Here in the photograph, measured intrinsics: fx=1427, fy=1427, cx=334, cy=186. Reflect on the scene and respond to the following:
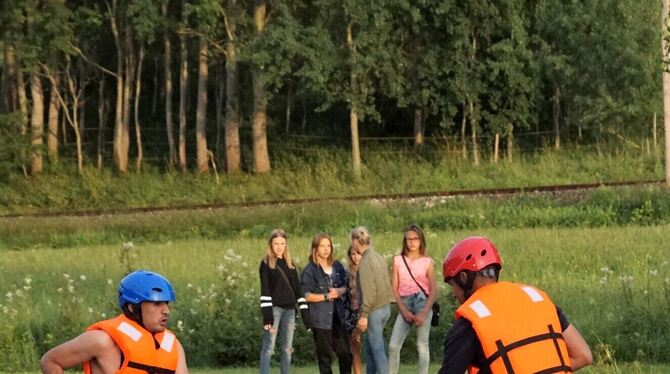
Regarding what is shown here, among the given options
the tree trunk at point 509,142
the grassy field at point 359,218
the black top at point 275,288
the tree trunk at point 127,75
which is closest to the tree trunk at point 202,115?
the tree trunk at point 127,75

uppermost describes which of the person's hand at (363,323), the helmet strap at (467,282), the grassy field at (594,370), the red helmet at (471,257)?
the red helmet at (471,257)

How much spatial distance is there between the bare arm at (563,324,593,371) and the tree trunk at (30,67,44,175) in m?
45.5

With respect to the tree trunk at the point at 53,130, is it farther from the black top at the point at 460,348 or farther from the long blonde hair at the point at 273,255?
the black top at the point at 460,348

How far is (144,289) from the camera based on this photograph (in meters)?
6.69

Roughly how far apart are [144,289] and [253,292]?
40.6 feet

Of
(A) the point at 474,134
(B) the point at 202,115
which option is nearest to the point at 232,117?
(B) the point at 202,115

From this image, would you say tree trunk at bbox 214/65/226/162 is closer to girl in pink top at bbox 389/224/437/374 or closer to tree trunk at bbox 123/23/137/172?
tree trunk at bbox 123/23/137/172

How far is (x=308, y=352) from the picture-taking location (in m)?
18.2

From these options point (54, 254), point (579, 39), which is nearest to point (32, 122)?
point (579, 39)

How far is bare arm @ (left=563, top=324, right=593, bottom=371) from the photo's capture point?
6.29 m

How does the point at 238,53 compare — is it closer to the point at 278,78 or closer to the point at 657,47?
the point at 278,78

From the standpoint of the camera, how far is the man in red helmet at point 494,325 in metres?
5.93

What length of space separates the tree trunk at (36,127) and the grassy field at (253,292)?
23.2 meters

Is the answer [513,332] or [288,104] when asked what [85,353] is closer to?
[513,332]
